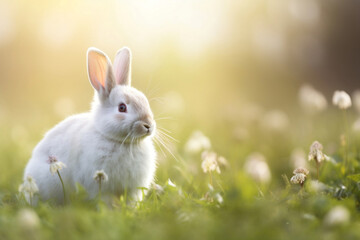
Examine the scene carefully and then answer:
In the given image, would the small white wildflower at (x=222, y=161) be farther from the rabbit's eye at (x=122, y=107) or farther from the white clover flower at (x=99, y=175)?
the white clover flower at (x=99, y=175)

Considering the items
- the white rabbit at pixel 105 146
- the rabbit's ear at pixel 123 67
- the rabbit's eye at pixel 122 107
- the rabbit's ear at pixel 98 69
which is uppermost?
the rabbit's ear at pixel 123 67

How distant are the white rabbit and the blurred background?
4299mm

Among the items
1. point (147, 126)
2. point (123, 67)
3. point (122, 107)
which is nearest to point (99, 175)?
point (147, 126)

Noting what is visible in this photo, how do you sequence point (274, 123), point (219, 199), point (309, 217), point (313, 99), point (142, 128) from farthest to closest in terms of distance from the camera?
point (274, 123) < point (313, 99) < point (142, 128) < point (219, 199) < point (309, 217)

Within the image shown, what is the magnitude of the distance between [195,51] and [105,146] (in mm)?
Result: 6202

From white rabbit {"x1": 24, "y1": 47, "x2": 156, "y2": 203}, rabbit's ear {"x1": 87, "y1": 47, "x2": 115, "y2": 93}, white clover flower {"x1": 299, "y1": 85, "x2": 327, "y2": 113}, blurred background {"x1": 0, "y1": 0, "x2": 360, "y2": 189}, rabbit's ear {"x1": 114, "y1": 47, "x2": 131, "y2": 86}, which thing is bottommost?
white rabbit {"x1": 24, "y1": 47, "x2": 156, "y2": 203}

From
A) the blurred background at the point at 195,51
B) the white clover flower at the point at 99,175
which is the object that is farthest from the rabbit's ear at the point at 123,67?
the blurred background at the point at 195,51

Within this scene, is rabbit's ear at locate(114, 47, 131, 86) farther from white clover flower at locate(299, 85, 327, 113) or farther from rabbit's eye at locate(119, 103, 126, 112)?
white clover flower at locate(299, 85, 327, 113)

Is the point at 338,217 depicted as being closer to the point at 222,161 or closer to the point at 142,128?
the point at 222,161

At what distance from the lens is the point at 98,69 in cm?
383

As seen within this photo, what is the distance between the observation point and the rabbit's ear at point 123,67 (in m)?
3.93

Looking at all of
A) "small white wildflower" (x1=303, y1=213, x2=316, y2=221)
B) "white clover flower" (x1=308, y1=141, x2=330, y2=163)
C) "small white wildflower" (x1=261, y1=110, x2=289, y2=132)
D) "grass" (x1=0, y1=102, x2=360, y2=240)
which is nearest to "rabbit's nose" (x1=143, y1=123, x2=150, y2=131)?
"grass" (x1=0, y1=102, x2=360, y2=240)

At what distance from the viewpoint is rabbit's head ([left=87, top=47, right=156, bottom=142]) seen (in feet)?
11.5

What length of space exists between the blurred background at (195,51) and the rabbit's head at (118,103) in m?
4.12
